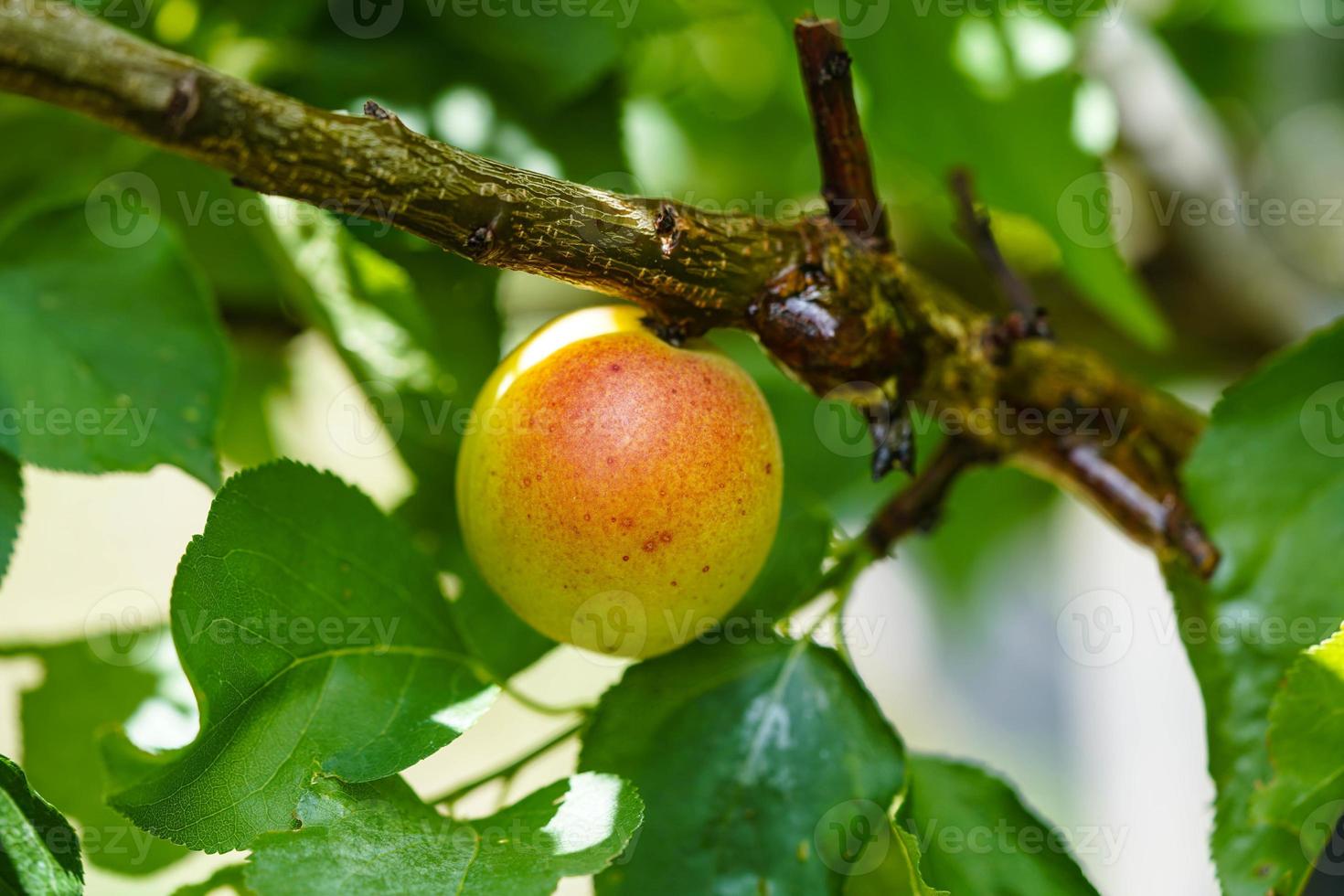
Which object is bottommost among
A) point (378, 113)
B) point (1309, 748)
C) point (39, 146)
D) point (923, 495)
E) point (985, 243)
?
point (1309, 748)

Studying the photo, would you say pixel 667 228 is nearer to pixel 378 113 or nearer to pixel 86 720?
pixel 378 113

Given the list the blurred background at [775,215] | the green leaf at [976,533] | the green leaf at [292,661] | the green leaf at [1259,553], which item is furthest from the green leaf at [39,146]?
the green leaf at [976,533]

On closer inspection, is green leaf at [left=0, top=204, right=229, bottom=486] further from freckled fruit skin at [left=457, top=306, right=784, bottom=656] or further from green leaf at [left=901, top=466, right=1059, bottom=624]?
green leaf at [left=901, top=466, right=1059, bottom=624]

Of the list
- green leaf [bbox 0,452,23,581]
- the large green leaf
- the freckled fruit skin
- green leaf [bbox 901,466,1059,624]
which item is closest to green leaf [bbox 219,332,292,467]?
the large green leaf

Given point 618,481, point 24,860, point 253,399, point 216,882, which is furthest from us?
point 253,399

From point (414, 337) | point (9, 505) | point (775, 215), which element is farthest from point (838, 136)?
point (775, 215)

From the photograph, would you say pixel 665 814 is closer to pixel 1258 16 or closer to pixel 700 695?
pixel 700 695
